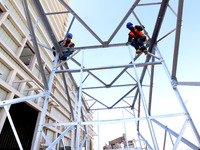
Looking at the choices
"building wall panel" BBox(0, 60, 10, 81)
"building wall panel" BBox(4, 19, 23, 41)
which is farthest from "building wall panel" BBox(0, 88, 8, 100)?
"building wall panel" BBox(4, 19, 23, 41)

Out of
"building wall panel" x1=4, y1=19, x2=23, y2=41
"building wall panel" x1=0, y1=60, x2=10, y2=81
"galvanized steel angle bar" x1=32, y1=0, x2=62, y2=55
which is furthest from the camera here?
"building wall panel" x1=4, y1=19, x2=23, y2=41

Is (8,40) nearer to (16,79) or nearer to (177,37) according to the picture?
(16,79)

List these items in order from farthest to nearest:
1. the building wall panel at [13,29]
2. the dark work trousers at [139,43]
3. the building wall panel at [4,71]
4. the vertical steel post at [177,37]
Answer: the building wall panel at [13,29], the building wall panel at [4,71], the dark work trousers at [139,43], the vertical steel post at [177,37]

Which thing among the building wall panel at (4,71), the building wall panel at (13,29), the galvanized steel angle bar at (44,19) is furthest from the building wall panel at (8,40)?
the galvanized steel angle bar at (44,19)

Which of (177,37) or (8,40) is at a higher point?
(8,40)

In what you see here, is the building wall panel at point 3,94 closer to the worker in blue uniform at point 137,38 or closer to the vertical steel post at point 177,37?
the worker in blue uniform at point 137,38

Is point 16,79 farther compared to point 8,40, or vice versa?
point 16,79

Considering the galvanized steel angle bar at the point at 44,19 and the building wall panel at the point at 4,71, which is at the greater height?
the galvanized steel angle bar at the point at 44,19

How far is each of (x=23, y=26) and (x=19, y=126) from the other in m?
5.16

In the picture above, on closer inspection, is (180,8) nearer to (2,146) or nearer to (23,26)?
(23,26)

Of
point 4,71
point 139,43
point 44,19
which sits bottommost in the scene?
point 4,71

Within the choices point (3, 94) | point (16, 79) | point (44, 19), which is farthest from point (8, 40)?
point (44, 19)

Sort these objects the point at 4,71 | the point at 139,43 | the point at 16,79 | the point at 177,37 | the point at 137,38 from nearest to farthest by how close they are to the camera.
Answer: the point at 177,37 < the point at 139,43 < the point at 137,38 < the point at 4,71 < the point at 16,79

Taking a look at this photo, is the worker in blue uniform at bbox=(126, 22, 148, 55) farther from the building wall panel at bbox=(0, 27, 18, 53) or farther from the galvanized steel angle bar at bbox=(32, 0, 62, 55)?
the building wall panel at bbox=(0, 27, 18, 53)
